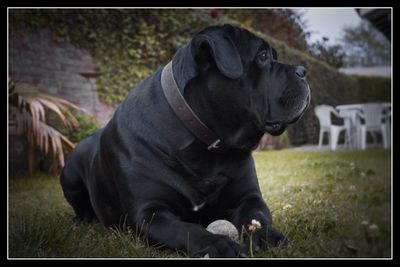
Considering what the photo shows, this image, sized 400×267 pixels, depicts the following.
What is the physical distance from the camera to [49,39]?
2066 mm

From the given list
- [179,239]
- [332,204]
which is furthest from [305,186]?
[179,239]

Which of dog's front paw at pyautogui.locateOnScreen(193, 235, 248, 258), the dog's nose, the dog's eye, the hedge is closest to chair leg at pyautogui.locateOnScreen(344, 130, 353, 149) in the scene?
the hedge

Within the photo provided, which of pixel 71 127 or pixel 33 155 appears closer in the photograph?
pixel 33 155

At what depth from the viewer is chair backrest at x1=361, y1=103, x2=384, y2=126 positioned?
5.60 ft

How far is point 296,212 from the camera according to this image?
1702mm

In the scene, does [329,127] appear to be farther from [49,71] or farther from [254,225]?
[49,71]

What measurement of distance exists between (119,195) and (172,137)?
287 mm

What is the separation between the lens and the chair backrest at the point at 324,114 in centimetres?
183

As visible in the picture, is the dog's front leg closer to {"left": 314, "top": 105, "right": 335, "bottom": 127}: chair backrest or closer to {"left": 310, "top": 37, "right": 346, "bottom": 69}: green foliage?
{"left": 314, "top": 105, "right": 335, "bottom": 127}: chair backrest

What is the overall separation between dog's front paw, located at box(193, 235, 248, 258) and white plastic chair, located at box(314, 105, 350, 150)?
0.72 metres

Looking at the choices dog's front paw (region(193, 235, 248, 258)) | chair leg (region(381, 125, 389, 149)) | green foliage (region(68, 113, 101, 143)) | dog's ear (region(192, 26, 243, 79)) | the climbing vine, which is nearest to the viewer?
dog's front paw (region(193, 235, 248, 258))

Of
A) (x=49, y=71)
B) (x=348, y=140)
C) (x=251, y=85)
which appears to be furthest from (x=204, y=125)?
(x=49, y=71)

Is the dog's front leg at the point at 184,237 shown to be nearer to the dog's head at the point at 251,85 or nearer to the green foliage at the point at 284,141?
the dog's head at the point at 251,85

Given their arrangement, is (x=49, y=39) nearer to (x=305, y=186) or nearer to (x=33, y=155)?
(x=33, y=155)
